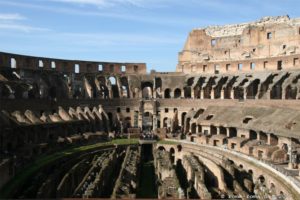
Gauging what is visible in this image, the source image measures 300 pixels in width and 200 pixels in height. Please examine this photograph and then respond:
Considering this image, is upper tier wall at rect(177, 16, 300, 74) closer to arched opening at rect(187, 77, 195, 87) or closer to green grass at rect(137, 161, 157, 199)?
arched opening at rect(187, 77, 195, 87)

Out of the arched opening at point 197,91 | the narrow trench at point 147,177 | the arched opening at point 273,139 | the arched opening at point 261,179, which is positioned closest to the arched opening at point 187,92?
the arched opening at point 197,91

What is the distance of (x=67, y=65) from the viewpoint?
58219mm

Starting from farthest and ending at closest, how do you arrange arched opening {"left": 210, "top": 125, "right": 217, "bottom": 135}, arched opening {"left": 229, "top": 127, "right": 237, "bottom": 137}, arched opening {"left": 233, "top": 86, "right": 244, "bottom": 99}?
arched opening {"left": 233, "top": 86, "right": 244, "bottom": 99}
arched opening {"left": 210, "top": 125, "right": 217, "bottom": 135}
arched opening {"left": 229, "top": 127, "right": 237, "bottom": 137}

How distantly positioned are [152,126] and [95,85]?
38.6ft

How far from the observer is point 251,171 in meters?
31.0

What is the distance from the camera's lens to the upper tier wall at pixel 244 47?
168ft

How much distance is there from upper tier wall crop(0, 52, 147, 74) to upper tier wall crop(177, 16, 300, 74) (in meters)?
8.83

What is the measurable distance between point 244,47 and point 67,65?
29.2 m

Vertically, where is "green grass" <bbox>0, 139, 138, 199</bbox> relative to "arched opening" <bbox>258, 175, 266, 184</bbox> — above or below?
above

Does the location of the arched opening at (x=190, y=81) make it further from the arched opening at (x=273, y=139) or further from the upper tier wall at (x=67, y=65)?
the arched opening at (x=273, y=139)

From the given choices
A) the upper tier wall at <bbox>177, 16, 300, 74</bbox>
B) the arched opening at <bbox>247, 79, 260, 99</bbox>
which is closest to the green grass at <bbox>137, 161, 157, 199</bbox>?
the arched opening at <bbox>247, 79, 260, 99</bbox>

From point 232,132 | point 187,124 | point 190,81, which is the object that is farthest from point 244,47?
point 232,132

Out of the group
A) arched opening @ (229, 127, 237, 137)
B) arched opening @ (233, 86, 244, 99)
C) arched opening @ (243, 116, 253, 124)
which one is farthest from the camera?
arched opening @ (233, 86, 244, 99)

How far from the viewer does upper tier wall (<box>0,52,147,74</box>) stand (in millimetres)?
50513
